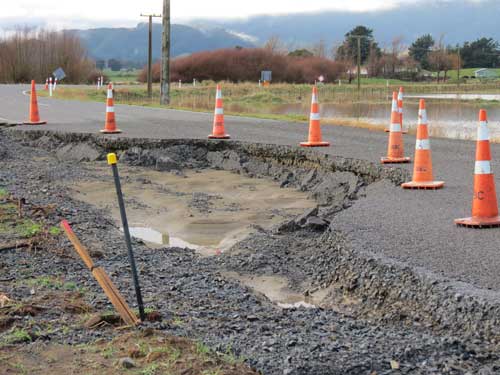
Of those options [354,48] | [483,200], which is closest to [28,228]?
[483,200]

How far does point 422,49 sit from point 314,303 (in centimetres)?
11684

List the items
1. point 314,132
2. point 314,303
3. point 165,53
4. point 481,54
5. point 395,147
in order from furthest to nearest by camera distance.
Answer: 1. point 481,54
2. point 165,53
3. point 314,132
4. point 395,147
5. point 314,303

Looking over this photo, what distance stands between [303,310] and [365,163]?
5498mm

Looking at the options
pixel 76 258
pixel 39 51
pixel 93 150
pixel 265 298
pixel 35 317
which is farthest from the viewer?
pixel 39 51

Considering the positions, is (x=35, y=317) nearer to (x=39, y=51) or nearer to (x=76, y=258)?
(x=76, y=258)

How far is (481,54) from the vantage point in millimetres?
114250

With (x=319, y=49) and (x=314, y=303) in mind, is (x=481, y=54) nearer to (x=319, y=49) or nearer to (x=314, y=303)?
(x=319, y=49)

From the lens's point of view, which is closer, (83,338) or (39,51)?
(83,338)

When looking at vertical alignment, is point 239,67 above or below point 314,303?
above

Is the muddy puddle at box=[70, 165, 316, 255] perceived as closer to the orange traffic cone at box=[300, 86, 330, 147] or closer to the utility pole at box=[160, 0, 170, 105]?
the orange traffic cone at box=[300, 86, 330, 147]

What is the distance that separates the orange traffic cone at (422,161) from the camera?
7.95m

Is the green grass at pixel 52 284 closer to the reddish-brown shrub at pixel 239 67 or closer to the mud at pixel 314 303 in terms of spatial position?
the mud at pixel 314 303

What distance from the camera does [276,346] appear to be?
3.83 metres

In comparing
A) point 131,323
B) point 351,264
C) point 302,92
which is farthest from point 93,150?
point 302,92
